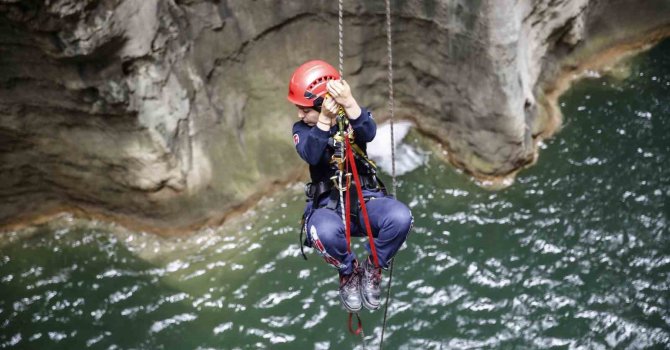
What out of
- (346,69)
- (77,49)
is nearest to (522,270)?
(346,69)

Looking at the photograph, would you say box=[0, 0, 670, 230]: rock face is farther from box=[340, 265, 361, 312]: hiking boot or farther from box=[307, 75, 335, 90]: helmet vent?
box=[340, 265, 361, 312]: hiking boot

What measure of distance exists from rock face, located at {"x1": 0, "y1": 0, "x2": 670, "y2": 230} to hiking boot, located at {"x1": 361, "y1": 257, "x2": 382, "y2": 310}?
3314 mm

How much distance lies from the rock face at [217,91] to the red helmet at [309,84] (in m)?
2.72

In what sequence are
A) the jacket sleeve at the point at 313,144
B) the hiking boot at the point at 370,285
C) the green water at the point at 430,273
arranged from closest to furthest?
1. the jacket sleeve at the point at 313,144
2. the hiking boot at the point at 370,285
3. the green water at the point at 430,273

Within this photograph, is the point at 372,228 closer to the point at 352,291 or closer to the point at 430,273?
the point at 352,291

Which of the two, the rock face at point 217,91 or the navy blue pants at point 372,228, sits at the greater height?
the rock face at point 217,91

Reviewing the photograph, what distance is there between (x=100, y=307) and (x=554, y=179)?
5095 millimetres

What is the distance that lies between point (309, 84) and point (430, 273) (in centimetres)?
337

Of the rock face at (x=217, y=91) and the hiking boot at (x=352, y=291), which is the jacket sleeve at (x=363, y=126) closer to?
the hiking boot at (x=352, y=291)

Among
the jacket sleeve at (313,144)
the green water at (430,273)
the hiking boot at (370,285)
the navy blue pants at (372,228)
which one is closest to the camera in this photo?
the jacket sleeve at (313,144)

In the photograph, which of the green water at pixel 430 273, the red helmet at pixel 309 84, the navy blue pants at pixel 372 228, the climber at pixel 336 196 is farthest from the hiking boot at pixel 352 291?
the green water at pixel 430 273

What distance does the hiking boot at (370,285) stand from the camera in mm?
4996

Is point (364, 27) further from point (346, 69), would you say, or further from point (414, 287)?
point (414, 287)

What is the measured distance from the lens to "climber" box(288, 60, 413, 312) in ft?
14.8
